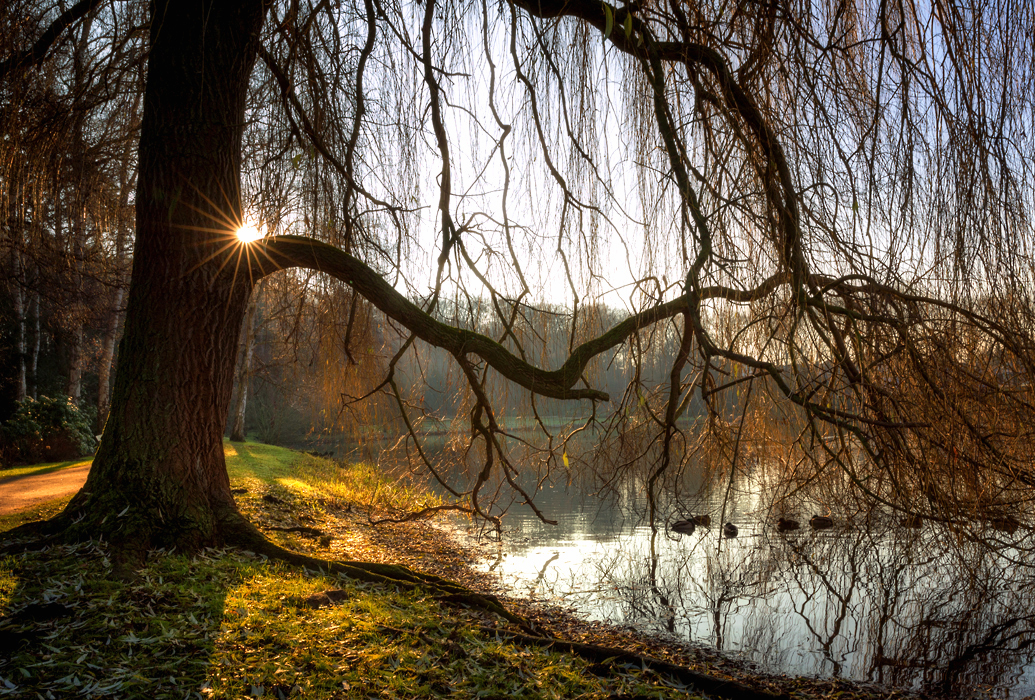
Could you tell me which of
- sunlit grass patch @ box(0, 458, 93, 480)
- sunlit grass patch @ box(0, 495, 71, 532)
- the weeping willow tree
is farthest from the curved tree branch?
sunlit grass patch @ box(0, 458, 93, 480)

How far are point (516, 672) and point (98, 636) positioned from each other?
1.61 meters

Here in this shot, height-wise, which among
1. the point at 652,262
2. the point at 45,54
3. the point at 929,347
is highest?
the point at 45,54

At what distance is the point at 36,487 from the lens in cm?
635

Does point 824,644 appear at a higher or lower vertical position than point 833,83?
lower

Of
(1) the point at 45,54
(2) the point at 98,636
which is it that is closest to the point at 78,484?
(1) the point at 45,54

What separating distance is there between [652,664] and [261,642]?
5.64 feet

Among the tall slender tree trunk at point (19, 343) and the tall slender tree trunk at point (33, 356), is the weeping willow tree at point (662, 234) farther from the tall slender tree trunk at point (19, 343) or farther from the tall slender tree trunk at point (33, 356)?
the tall slender tree trunk at point (33, 356)

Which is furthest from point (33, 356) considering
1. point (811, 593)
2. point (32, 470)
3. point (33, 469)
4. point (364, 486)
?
point (811, 593)

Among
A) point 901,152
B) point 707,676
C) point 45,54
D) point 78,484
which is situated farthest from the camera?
point 78,484

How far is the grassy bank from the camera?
2254 mm

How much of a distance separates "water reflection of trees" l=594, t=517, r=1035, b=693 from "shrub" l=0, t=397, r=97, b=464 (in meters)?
8.35

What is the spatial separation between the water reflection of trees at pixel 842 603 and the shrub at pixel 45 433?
27.4 feet

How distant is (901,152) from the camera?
239 cm

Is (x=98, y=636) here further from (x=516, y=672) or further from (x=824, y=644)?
(x=824, y=644)
